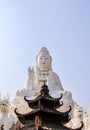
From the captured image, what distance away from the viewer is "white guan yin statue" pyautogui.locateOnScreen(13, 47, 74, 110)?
81.4 ft

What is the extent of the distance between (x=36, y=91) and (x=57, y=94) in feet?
7.24

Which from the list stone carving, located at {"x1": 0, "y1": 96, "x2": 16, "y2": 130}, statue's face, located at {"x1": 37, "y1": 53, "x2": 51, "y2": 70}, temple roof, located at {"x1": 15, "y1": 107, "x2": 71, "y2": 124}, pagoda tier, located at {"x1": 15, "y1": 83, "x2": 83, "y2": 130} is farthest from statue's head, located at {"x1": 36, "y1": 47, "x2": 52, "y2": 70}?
temple roof, located at {"x1": 15, "y1": 107, "x2": 71, "y2": 124}

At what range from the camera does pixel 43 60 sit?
94.2 ft

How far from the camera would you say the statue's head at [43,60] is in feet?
Result: 94.2

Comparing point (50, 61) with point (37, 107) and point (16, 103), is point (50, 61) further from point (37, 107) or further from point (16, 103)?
point (37, 107)

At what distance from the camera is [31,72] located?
27469mm

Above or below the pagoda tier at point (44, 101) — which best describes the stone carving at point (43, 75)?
above

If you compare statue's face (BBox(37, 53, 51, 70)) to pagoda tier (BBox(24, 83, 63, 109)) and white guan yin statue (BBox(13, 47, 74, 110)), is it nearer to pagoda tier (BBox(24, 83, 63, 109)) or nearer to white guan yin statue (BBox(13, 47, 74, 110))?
white guan yin statue (BBox(13, 47, 74, 110))

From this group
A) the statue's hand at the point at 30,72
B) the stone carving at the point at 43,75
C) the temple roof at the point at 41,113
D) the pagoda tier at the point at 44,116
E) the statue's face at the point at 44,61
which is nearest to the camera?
the pagoda tier at the point at 44,116

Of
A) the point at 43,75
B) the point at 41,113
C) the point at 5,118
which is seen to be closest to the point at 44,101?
the point at 41,113

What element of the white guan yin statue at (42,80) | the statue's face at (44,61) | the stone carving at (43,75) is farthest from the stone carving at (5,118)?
the statue's face at (44,61)

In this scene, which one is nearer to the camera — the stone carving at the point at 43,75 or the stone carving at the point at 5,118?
the stone carving at the point at 5,118

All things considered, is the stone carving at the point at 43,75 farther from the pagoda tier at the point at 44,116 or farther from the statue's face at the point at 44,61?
the pagoda tier at the point at 44,116

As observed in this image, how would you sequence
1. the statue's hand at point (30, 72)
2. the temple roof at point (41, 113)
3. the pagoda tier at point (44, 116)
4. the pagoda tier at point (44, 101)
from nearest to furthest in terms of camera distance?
the pagoda tier at point (44, 116)
the temple roof at point (41, 113)
the pagoda tier at point (44, 101)
the statue's hand at point (30, 72)
